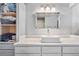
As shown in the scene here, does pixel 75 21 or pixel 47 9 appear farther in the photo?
pixel 47 9

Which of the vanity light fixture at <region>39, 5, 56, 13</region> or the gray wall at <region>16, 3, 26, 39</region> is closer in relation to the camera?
the gray wall at <region>16, 3, 26, 39</region>

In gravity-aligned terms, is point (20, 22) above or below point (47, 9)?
below

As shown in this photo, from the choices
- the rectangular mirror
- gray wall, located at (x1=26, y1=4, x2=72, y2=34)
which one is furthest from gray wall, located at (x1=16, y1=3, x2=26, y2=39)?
the rectangular mirror

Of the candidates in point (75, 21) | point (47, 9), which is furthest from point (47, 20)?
point (75, 21)

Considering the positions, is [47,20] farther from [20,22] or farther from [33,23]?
[20,22]

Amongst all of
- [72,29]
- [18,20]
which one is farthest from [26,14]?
[72,29]

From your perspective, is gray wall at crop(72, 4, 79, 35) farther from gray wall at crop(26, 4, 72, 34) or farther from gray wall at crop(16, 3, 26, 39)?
gray wall at crop(16, 3, 26, 39)

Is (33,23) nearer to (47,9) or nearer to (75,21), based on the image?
(47,9)

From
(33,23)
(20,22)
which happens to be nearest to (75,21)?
(33,23)

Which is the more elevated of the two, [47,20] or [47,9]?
[47,9]

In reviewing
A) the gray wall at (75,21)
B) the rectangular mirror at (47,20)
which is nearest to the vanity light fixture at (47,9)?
the rectangular mirror at (47,20)

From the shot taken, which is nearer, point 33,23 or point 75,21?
point 75,21

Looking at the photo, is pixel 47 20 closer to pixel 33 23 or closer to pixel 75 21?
pixel 33 23

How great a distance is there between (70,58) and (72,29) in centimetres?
148
